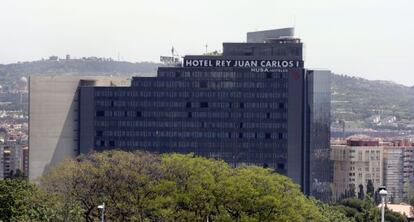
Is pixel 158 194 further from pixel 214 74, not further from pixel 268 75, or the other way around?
pixel 214 74

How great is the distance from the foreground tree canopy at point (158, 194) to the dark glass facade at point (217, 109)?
58.7 meters

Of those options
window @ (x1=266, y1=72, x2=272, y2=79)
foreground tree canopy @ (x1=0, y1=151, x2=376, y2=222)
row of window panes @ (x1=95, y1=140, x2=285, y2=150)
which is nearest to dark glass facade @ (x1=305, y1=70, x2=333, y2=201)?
window @ (x1=266, y1=72, x2=272, y2=79)

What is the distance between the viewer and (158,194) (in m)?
91.9

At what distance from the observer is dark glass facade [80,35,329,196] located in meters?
160

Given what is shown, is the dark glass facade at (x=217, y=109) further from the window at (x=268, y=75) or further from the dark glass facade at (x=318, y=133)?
the dark glass facade at (x=318, y=133)

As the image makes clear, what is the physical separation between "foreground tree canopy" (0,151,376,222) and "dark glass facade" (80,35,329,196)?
58.7m

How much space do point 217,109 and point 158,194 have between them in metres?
70.9

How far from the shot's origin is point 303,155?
160875mm

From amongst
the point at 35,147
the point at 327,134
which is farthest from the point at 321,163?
the point at 35,147

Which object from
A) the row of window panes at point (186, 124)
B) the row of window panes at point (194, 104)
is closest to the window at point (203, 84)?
the row of window panes at point (194, 104)

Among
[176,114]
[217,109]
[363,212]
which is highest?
[217,109]

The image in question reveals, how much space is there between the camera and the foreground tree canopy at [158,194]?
88.0 metres

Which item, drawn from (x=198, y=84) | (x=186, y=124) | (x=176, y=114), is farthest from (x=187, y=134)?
(x=198, y=84)

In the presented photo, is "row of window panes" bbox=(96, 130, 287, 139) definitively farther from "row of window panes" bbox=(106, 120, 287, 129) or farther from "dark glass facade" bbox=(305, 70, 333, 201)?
"dark glass facade" bbox=(305, 70, 333, 201)
